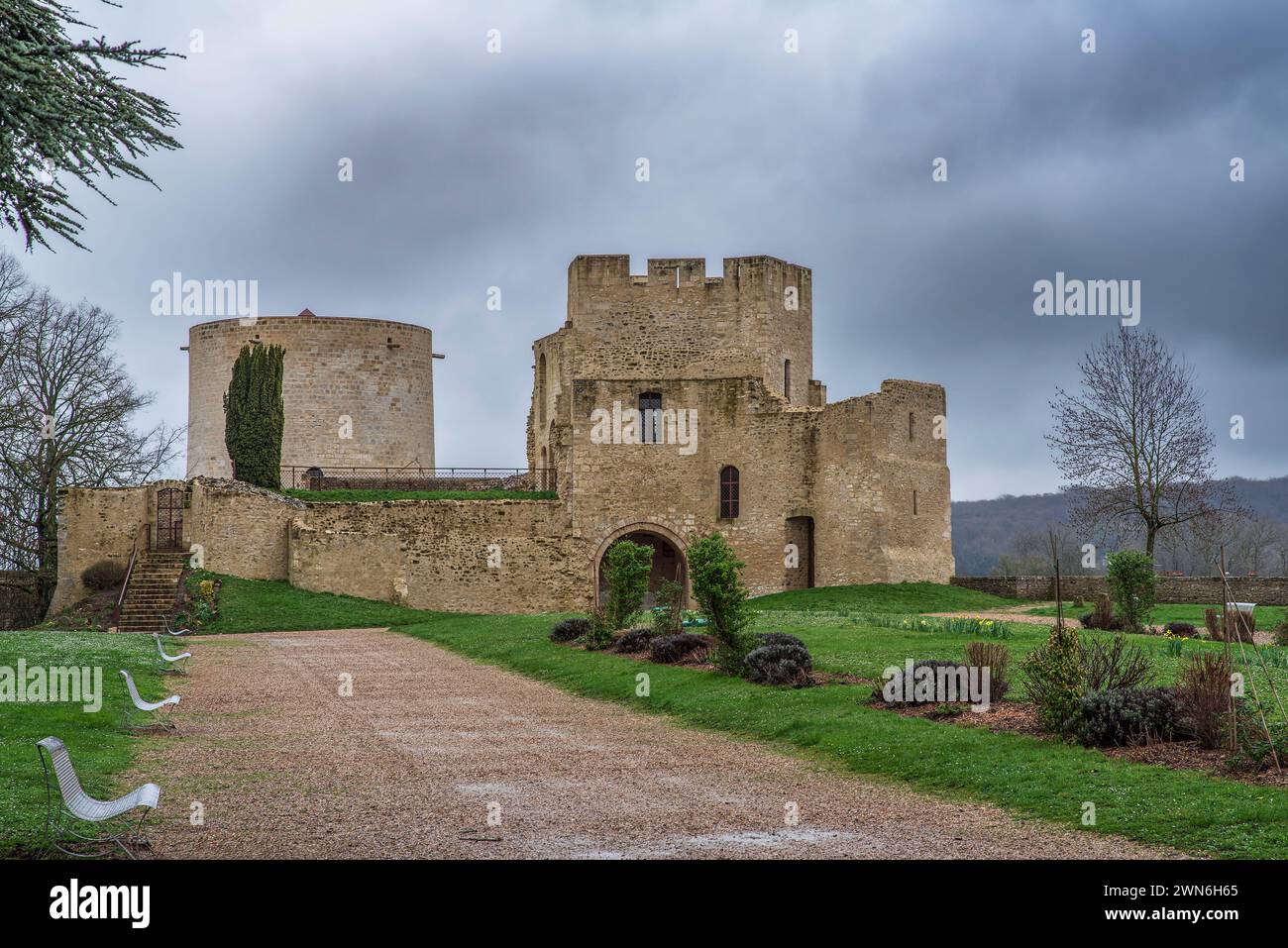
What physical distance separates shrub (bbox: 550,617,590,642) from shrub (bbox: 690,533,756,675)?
570cm

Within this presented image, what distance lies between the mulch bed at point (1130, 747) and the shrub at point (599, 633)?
30.5 feet

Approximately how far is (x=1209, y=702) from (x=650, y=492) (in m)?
30.0

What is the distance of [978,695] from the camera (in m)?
15.1

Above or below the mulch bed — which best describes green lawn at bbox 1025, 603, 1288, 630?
above

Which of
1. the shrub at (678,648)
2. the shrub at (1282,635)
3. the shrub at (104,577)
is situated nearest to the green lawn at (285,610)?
the shrub at (104,577)

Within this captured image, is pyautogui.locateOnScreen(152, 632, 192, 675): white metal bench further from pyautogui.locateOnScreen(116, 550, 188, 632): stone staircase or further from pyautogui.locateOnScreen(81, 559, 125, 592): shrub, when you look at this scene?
pyautogui.locateOnScreen(81, 559, 125, 592): shrub

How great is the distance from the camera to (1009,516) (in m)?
147

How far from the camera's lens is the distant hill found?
12762cm

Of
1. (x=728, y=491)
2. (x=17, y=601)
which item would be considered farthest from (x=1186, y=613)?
(x=17, y=601)

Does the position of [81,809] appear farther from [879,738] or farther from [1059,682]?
[1059,682]

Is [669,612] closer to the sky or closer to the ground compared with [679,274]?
closer to the ground

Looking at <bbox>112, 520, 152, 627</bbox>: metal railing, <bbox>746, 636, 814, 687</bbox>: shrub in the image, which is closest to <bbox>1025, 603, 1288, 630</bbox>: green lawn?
<bbox>746, 636, 814, 687</bbox>: shrub
